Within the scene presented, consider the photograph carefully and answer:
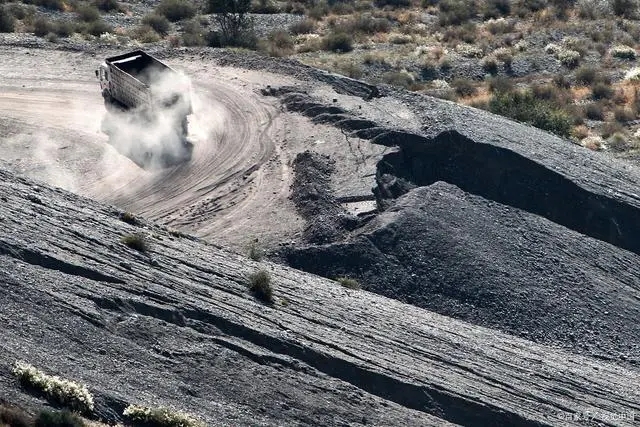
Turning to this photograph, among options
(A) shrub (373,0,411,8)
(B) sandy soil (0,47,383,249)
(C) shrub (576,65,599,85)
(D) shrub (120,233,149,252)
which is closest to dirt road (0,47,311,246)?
(B) sandy soil (0,47,383,249)

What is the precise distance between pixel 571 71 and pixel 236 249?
30235mm

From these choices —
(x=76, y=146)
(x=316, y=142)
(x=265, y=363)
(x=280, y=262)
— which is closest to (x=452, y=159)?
(x=316, y=142)

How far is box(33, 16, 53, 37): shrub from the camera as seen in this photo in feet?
158

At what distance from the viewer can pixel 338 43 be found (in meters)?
57.0

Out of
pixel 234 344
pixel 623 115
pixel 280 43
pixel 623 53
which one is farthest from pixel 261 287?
pixel 623 53

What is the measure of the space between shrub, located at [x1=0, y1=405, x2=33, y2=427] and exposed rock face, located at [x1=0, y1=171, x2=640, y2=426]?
54cm

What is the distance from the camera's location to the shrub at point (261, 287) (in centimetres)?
2592

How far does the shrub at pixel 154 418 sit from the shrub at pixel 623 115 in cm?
3483

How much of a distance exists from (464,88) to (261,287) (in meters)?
28.1

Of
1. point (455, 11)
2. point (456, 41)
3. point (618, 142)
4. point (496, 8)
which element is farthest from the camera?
point (496, 8)

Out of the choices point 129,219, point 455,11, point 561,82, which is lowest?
point 561,82

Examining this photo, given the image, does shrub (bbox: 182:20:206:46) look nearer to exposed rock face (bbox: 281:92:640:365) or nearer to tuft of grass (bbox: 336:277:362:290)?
exposed rock face (bbox: 281:92:640:365)

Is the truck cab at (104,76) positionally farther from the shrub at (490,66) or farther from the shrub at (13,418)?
the shrub at (13,418)

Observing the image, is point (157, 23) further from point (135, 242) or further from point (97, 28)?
point (135, 242)
